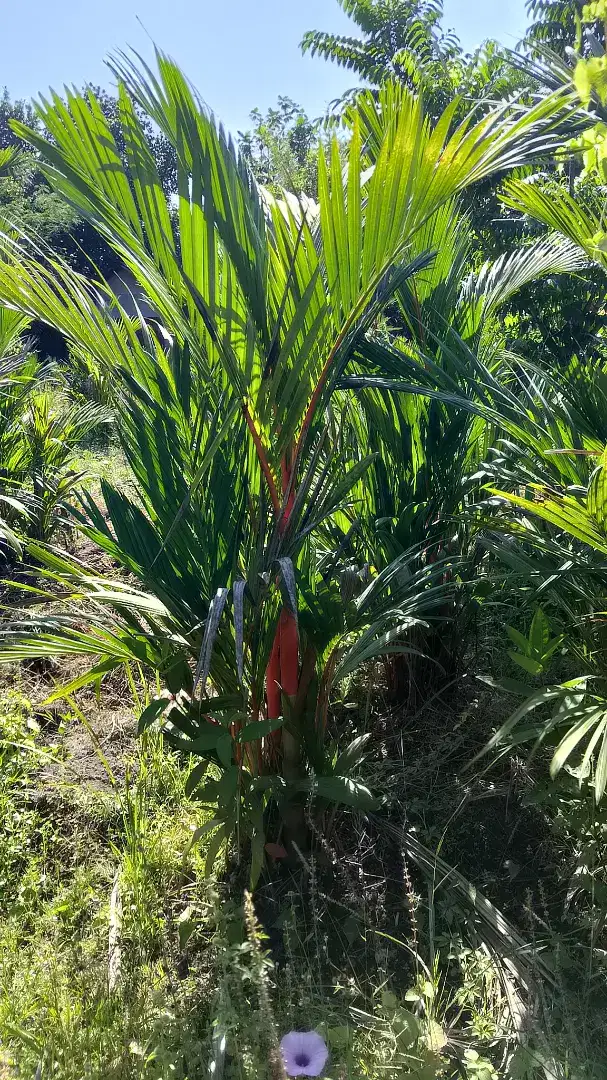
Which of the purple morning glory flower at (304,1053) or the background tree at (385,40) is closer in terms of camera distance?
the purple morning glory flower at (304,1053)

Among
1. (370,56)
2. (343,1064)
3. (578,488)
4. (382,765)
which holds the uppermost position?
(370,56)

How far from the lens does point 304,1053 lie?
102 centimetres

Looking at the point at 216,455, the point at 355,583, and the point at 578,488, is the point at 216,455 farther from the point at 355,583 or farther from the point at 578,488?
the point at 578,488

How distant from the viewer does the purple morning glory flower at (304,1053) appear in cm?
98

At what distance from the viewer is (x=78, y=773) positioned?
1833 millimetres

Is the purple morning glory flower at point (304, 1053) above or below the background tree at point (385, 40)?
below

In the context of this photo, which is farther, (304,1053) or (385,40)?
(385,40)

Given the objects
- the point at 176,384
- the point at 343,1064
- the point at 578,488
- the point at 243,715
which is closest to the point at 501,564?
the point at 578,488

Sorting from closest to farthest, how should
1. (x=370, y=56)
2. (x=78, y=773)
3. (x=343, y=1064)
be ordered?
1. (x=343, y=1064)
2. (x=78, y=773)
3. (x=370, y=56)

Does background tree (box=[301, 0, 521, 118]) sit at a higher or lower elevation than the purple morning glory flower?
higher

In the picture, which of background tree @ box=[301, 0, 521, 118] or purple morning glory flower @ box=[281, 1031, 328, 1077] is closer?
purple morning glory flower @ box=[281, 1031, 328, 1077]

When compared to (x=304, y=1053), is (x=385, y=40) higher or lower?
higher

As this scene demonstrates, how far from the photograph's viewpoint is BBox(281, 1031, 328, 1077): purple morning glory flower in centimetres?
98

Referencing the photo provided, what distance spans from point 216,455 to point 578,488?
0.66 meters
